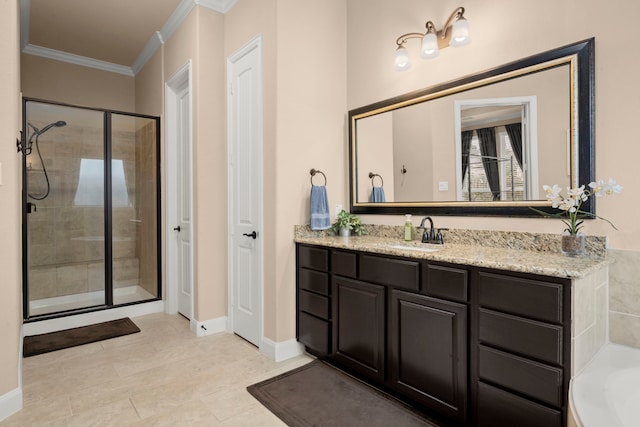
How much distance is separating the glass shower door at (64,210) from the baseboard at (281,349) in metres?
2.02

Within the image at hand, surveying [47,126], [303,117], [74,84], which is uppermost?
[74,84]

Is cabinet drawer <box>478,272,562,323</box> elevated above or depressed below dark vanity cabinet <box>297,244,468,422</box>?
above

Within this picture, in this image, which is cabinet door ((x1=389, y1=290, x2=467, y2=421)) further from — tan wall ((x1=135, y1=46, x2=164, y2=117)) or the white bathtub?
tan wall ((x1=135, y1=46, x2=164, y2=117))

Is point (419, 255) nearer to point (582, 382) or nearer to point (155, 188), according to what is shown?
point (582, 382)

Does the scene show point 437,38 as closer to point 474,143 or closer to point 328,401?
point 474,143

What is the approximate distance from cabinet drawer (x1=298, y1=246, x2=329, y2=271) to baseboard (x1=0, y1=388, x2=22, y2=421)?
182cm

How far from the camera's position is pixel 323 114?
290 cm

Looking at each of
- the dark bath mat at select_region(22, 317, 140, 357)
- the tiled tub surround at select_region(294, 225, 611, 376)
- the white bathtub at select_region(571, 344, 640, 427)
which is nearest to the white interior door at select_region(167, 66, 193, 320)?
the dark bath mat at select_region(22, 317, 140, 357)

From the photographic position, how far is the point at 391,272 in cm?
208

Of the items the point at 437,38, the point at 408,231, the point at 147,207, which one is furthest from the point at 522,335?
the point at 147,207

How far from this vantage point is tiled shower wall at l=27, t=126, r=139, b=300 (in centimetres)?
353

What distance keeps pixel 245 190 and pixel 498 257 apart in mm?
2003

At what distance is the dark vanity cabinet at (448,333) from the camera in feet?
4.78

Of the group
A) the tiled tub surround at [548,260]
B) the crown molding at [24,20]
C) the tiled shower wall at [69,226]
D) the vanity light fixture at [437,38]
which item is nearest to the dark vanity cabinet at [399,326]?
the tiled tub surround at [548,260]
